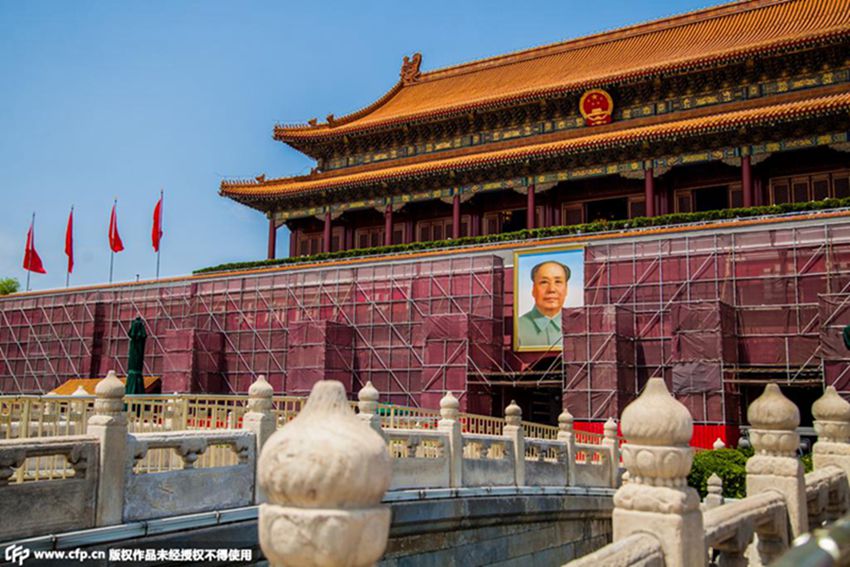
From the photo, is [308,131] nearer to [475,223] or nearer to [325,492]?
[475,223]

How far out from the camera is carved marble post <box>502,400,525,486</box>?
13.1 meters

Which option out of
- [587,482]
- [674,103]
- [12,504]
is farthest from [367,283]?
[12,504]

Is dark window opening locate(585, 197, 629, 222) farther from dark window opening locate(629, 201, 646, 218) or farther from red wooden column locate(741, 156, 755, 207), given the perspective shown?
red wooden column locate(741, 156, 755, 207)

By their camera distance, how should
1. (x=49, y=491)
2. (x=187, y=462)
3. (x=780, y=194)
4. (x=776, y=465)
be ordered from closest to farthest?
(x=49, y=491) → (x=776, y=465) → (x=187, y=462) → (x=780, y=194)

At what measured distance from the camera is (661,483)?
4.87 m

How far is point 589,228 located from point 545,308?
3.05 meters

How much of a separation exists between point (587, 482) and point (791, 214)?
11731mm

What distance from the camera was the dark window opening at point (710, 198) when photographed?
1111 inches

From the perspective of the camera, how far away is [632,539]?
469cm

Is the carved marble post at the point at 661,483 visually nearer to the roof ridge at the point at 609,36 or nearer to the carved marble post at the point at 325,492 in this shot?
the carved marble post at the point at 325,492

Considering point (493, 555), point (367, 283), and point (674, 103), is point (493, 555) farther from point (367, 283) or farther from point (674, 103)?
point (674, 103)

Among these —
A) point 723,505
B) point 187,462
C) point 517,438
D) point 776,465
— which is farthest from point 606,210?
point 723,505

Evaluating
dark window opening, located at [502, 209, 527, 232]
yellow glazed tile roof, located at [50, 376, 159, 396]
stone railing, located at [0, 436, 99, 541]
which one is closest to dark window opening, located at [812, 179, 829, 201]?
dark window opening, located at [502, 209, 527, 232]

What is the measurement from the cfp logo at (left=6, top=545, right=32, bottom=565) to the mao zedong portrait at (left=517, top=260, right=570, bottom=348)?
19.7 metres
